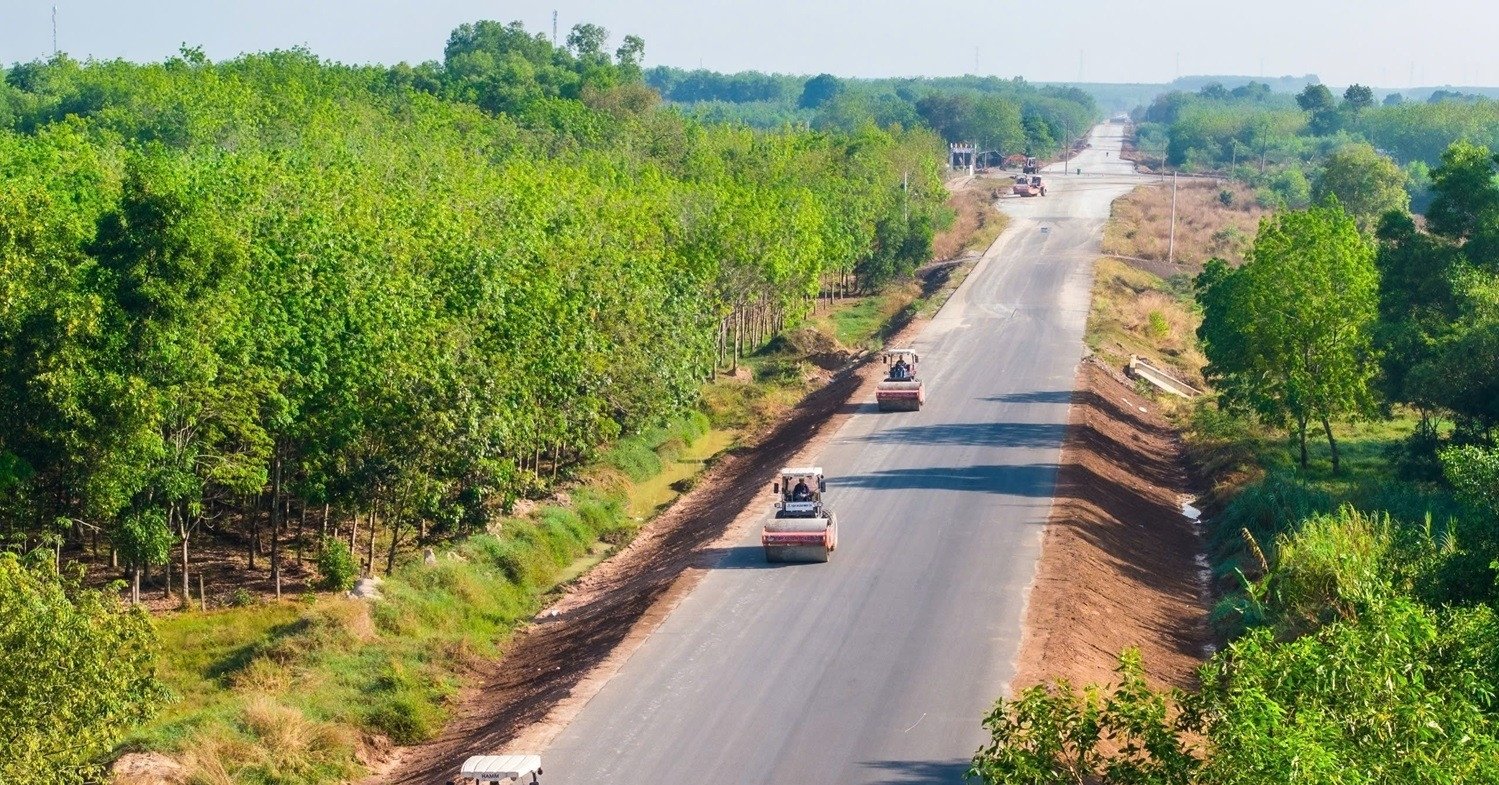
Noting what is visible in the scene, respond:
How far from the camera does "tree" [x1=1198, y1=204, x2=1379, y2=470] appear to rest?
162ft

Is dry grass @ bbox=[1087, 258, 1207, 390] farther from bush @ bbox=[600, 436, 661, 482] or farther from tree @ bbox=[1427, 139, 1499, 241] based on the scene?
bush @ bbox=[600, 436, 661, 482]

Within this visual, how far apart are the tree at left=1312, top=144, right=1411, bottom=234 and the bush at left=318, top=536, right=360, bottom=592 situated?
94.4 meters

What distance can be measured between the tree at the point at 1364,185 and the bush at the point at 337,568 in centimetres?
9441

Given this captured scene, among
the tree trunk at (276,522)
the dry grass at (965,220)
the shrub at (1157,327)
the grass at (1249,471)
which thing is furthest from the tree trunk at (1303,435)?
the dry grass at (965,220)

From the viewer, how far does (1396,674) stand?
17875 mm

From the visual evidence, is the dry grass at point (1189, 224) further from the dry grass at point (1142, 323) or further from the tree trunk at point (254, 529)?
the tree trunk at point (254, 529)

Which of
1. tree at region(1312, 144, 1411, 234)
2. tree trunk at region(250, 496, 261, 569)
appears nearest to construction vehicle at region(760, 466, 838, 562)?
tree trunk at region(250, 496, 261, 569)

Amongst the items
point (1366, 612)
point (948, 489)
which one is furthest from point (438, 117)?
point (1366, 612)

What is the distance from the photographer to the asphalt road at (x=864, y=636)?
26.9 meters

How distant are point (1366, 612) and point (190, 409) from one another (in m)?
25.7

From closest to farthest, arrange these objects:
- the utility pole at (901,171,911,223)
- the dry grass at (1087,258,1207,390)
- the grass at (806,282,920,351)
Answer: the dry grass at (1087,258,1207,390)
the grass at (806,282,920,351)
the utility pole at (901,171,911,223)

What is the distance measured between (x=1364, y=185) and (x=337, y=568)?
10027cm

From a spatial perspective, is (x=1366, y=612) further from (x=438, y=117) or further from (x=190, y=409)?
(x=438, y=117)

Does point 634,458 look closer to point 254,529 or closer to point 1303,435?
point 254,529
